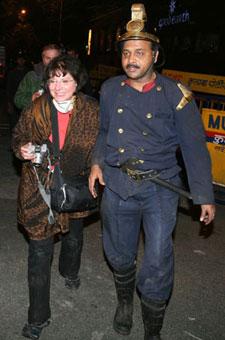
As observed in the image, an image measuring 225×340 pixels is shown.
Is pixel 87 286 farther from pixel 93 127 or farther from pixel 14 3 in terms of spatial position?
pixel 14 3

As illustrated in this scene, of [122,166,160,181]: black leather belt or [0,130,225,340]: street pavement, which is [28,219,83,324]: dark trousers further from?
[122,166,160,181]: black leather belt

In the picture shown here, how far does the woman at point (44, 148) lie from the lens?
3131 mm

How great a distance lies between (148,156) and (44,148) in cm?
67

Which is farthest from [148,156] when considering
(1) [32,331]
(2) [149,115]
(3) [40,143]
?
(1) [32,331]

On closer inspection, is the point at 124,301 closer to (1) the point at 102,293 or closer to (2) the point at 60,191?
(1) the point at 102,293

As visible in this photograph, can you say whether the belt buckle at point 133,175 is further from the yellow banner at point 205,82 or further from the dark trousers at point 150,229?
the yellow banner at point 205,82

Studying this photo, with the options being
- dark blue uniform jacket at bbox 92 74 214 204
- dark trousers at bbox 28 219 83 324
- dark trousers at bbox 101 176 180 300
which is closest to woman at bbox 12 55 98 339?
dark trousers at bbox 28 219 83 324

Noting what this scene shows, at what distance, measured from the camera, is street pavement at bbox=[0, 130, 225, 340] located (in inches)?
132

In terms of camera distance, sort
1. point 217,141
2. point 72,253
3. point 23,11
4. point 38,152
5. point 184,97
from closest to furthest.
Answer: point 184,97
point 38,152
point 72,253
point 217,141
point 23,11

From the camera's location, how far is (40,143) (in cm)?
317

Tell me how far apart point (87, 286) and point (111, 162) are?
1.34 m

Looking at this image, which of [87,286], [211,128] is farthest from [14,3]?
[87,286]

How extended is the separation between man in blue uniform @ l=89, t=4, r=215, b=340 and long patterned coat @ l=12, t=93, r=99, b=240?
5.7 inches

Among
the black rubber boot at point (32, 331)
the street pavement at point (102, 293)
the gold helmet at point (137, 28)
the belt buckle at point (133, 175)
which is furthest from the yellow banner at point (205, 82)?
the black rubber boot at point (32, 331)
